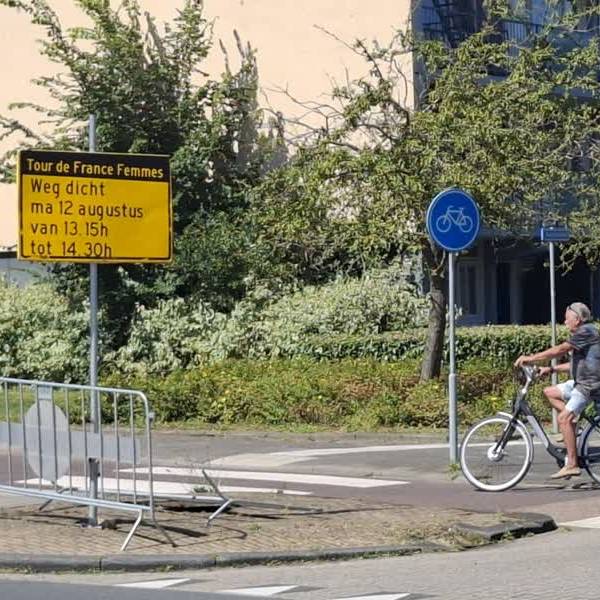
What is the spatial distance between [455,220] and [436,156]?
4628 mm

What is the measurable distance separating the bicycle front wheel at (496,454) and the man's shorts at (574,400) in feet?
1.60

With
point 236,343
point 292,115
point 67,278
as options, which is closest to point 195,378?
point 236,343

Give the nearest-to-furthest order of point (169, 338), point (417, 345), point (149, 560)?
1. point (149, 560)
2. point (417, 345)
3. point (169, 338)

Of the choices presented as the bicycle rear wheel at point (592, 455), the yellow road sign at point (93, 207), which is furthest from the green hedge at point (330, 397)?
the yellow road sign at point (93, 207)

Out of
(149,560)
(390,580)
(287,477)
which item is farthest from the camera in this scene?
(287,477)

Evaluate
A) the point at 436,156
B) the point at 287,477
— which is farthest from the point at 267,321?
the point at 287,477

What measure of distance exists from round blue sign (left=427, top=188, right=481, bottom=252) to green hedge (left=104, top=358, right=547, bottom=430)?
17.0 feet

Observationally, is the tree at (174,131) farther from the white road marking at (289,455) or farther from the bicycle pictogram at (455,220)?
the bicycle pictogram at (455,220)

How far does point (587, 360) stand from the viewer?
13.1 m

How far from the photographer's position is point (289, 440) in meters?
18.4

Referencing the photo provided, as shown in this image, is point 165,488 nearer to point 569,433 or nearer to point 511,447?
point 511,447

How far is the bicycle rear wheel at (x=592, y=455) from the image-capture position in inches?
515

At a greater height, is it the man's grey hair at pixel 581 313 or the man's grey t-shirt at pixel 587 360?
the man's grey hair at pixel 581 313

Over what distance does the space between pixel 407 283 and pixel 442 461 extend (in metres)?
9.85
